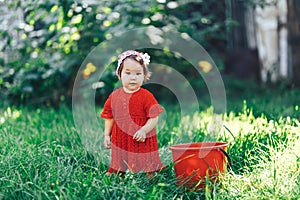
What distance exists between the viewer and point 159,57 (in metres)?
5.92

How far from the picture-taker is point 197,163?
2.52 m

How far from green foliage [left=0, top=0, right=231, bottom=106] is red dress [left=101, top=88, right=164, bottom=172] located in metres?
2.13

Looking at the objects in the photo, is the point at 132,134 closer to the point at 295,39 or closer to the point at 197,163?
the point at 197,163

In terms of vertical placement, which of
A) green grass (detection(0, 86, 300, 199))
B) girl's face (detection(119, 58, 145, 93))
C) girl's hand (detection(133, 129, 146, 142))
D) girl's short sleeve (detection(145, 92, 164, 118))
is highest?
girl's face (detection(119, 58, 145, 93))

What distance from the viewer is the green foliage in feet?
16.0

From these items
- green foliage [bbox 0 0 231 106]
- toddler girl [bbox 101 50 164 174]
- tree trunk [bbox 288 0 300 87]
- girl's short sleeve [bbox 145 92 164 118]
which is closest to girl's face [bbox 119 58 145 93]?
toddler girl [bbox 101 50 164 174]

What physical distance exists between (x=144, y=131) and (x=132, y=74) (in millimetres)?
319

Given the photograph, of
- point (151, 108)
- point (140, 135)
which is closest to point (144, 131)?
point (140, 135)

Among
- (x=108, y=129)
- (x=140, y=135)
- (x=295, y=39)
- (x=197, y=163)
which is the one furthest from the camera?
(x=295, y=39)

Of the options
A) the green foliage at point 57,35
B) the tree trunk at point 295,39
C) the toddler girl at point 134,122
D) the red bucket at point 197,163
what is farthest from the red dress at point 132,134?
the tree trunk at point 295,39

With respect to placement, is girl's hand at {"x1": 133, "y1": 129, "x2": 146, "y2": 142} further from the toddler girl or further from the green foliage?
the green foliage

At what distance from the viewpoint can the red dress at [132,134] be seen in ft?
8.75

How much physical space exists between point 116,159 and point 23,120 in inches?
74.8

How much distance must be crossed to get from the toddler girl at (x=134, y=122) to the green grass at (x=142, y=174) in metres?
0.10
